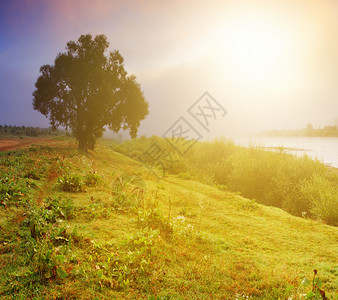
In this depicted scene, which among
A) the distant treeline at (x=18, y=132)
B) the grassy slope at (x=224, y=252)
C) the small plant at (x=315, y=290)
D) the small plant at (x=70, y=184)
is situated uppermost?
the distant treeline at (x=18, y=132)

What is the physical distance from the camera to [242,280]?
4.12 meters

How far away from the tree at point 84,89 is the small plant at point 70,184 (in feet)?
37.9

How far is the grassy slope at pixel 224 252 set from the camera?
379 cm

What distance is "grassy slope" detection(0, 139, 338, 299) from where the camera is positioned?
3.79 meters

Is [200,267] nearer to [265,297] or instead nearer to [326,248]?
[265,297]

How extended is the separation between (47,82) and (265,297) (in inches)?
806

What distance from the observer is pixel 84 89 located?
61.2ft

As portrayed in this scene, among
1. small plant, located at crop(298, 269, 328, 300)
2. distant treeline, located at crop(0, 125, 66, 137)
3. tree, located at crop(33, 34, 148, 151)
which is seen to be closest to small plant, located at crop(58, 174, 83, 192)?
small plant, located at crop(298, 269, 328, 300)

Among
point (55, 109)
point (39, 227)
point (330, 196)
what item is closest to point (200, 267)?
point (39, 227)

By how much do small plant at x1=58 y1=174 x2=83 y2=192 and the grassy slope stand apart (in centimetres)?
35

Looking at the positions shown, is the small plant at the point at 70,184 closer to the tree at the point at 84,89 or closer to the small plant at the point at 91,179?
the small plant at the point at 91,179

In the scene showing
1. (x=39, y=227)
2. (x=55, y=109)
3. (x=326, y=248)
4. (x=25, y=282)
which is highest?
(x=55, y=109)

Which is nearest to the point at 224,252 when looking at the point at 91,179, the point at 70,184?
the point at 70,184

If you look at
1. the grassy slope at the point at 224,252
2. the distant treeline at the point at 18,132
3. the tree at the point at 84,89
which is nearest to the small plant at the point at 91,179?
the grassy slope at the point at 224,252
